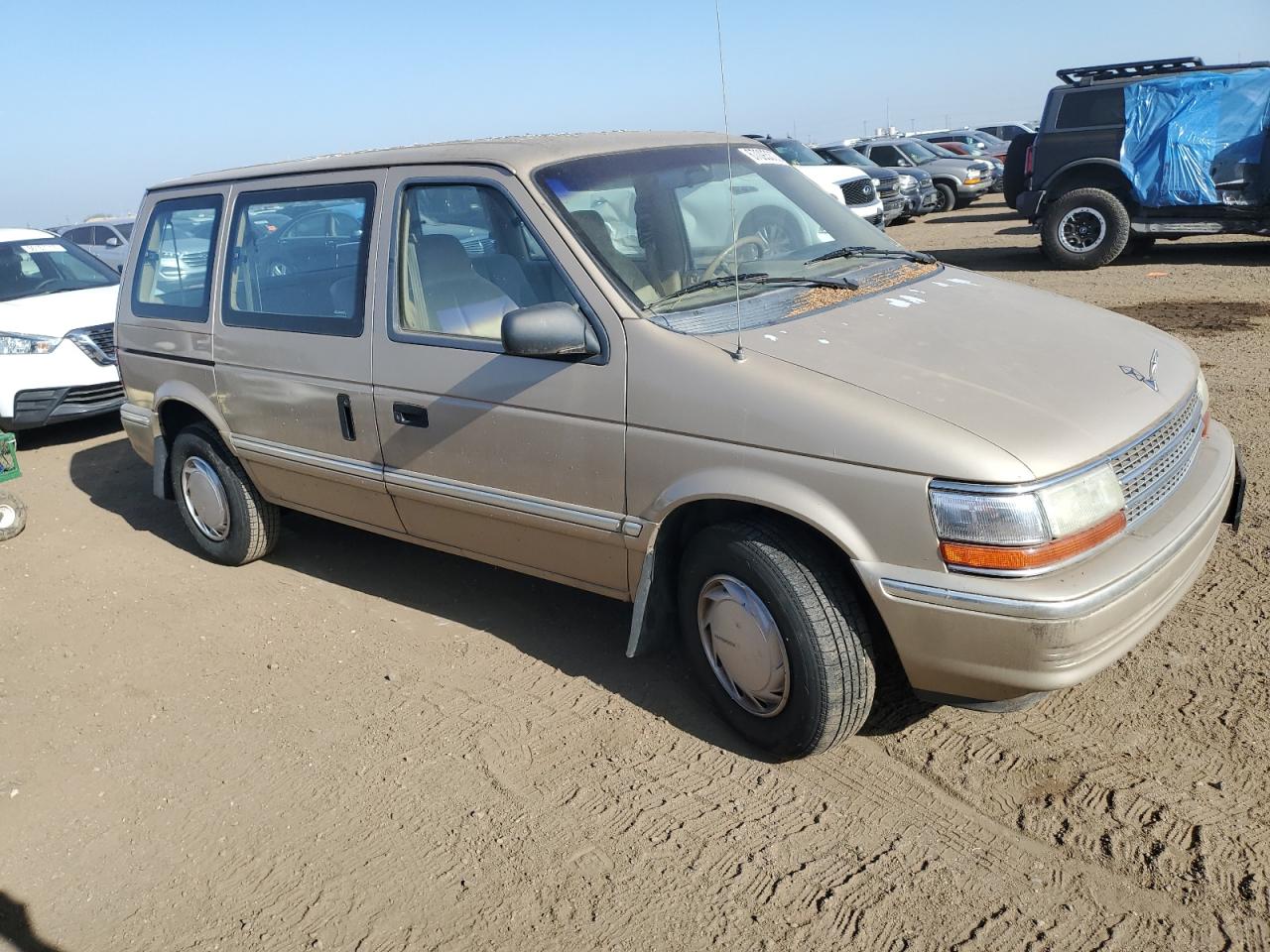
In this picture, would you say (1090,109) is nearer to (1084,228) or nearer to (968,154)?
(1084,228)

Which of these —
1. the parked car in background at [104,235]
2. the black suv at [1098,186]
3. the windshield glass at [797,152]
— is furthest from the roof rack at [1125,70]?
the parked car in background at [104,235]

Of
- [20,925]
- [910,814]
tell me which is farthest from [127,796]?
[910,814]

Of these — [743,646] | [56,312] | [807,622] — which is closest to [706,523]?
[743,646]

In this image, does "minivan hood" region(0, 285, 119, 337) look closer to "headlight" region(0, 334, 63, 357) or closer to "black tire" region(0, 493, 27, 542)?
"headlight" region(0, 334, 63, 357)

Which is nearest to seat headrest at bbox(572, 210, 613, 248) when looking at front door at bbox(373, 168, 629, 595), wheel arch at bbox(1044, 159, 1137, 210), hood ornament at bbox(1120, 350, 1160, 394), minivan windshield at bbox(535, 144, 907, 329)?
minivan windshield at bbox(535, 144, 907, 329)

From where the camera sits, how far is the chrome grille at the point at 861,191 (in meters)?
14.9

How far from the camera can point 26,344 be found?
820 cm

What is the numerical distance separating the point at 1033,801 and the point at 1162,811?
Result: 0.33 meters

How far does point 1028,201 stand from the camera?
42.7 feet

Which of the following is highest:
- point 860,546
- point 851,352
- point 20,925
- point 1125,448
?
point 851,352

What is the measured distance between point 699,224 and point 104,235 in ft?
52.3

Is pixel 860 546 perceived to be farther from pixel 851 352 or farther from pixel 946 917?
pixel 946 917

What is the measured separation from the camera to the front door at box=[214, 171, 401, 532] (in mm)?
4223

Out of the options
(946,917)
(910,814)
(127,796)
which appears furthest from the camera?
(127,796)
